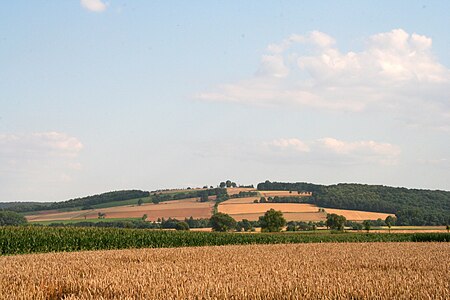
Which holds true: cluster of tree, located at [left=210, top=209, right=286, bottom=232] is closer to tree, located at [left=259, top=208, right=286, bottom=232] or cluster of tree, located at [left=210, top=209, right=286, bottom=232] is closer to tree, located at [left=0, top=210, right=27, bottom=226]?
tree, located at [left=259, top=208, right=286, bottom=232]

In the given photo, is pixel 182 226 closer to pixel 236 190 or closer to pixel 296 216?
pixel 296 216

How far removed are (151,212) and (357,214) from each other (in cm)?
4226

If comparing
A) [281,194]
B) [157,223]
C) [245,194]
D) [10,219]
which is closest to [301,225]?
[157,223]

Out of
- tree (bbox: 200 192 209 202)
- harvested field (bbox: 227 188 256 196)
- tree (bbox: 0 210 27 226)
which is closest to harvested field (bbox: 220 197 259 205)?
tree (bbox: 200 192 209 202)

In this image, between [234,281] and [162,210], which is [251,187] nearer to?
[162,210]

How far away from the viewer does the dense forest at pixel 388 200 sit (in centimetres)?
10525

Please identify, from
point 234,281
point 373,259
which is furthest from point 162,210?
point 234,281

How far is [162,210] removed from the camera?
106500 millimetres

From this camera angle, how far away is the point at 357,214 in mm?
106312

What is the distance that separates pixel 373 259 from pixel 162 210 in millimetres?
87464

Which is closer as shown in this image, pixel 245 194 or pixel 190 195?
pixel 190 195

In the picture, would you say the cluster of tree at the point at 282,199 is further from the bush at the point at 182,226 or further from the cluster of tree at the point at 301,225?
the bush at the point at 182,226

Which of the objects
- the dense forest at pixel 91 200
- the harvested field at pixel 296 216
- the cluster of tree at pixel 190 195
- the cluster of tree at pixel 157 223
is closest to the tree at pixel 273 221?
the harvested field at pixel 296 216

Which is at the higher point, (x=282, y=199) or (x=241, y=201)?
(x=282, y=199)
